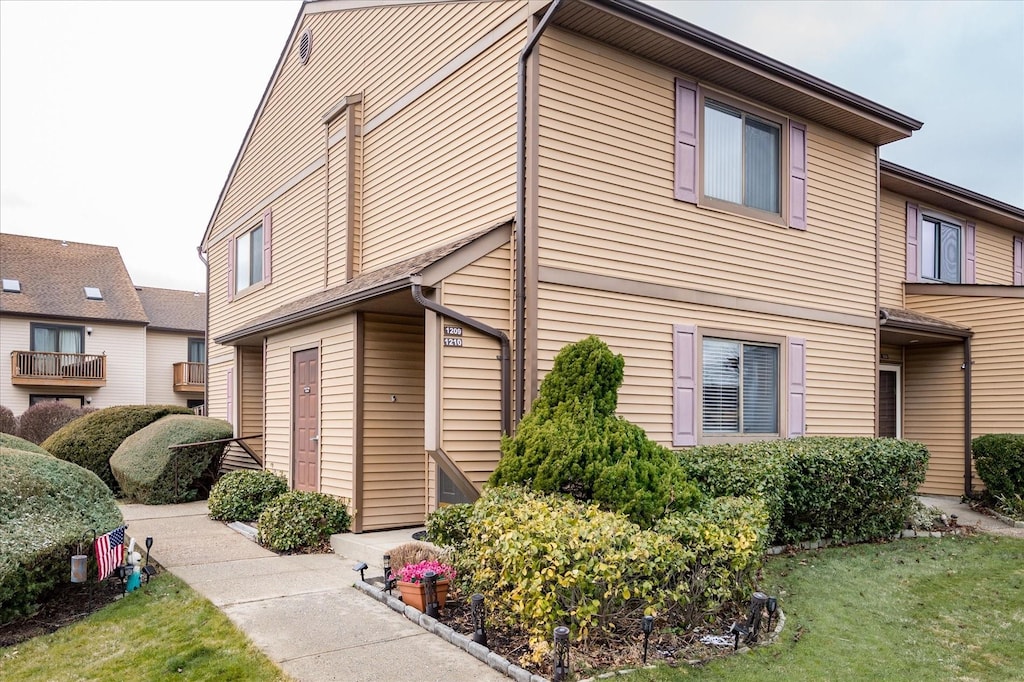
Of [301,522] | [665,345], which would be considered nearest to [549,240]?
[665,345]

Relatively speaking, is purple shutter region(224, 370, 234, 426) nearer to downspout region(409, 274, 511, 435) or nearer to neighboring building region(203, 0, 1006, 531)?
neighboring building region(203, 0, 1006, 531)

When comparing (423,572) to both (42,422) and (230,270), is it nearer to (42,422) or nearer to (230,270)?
(230,270)

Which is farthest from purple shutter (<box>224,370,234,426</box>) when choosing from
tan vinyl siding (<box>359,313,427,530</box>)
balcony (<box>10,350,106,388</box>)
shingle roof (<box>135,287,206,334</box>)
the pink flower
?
shingle roof (<box>135,287,206,334</box>)

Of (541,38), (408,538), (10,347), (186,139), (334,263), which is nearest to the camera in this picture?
(541,38)

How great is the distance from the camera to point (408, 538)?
866 centimetres

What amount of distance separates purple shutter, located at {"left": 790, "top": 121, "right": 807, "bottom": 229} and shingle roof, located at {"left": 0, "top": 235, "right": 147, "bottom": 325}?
1022 inches

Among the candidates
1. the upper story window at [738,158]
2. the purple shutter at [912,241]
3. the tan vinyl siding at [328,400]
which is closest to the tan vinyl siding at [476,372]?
the tan vinyl siding at [328,400]

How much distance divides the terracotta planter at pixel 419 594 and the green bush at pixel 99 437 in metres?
10.6

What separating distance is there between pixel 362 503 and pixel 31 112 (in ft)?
68.2

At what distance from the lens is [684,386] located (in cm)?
906

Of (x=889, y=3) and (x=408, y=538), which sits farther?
(x=889, y=3)

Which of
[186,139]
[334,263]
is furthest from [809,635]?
[186,139]

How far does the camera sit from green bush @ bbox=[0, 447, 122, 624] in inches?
237

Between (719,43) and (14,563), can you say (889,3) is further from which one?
(14,563)
